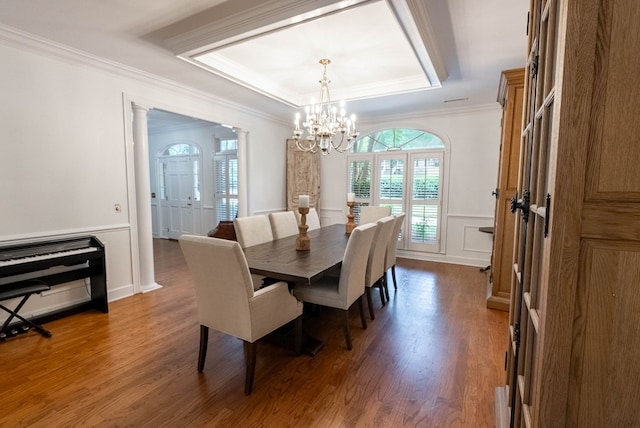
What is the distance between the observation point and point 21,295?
2.43m

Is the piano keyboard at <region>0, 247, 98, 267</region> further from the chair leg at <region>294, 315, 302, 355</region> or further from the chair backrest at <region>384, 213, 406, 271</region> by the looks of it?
the chair backrest at <region>384, 213, 406, 271</region>

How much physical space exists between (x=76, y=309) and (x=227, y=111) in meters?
3.18

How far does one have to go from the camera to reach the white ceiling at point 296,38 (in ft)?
7.26

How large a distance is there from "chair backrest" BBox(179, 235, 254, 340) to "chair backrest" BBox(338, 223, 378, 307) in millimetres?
774

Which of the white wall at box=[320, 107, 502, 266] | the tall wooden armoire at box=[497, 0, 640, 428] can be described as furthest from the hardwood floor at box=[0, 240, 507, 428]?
the white wall at box=[320, 107, 502, 266]

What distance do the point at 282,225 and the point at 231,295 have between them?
1.77 meters

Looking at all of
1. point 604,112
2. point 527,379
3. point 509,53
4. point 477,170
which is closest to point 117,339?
point 527,379

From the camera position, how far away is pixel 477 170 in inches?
191

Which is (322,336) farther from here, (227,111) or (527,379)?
(227,111)

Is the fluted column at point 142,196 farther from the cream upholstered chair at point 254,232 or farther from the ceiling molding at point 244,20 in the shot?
the cream upholstered chair at point 254,232

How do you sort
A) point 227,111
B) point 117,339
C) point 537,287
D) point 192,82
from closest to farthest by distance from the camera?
point 537,287 < point 117,339 < point 192,82 < point 227,111

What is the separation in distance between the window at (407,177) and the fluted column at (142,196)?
11.6 feet

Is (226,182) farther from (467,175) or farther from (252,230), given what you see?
(467,175)

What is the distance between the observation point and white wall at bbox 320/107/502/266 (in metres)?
4.76
